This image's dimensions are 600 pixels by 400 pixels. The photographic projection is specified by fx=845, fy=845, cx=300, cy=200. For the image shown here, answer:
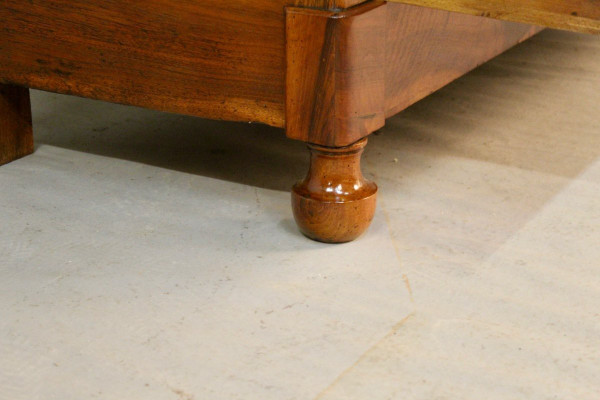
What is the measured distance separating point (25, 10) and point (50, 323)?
0.55m

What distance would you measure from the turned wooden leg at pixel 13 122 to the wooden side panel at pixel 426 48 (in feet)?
2.27

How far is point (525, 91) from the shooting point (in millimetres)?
1943

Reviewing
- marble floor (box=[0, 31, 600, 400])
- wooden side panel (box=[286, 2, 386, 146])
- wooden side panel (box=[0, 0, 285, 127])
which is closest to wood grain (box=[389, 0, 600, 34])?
wooden side panel (box=[286, 2, 386, 146])

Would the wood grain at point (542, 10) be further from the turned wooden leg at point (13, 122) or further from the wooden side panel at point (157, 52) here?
the turned wooden leg at point (13, 122)

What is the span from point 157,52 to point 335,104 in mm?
300

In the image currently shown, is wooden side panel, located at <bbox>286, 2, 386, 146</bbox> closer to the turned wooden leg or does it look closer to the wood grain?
the wood grain

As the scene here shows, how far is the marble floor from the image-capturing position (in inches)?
36.4

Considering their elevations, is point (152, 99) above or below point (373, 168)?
above

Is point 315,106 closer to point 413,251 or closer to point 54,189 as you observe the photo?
point 413,251

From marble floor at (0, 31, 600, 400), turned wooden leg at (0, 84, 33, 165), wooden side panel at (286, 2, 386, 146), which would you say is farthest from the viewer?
turned wooden leg at (0, 84, 33, 165)

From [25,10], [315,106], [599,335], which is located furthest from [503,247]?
[25,10]

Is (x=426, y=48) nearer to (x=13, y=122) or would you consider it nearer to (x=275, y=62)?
(x=275, y=62)

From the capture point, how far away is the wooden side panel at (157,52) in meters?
1.16

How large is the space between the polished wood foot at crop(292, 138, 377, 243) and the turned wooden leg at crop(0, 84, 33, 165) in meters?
0.59
